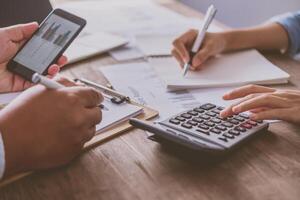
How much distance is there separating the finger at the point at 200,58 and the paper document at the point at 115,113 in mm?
261

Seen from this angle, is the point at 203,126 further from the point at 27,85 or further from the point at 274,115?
the point at 27,85

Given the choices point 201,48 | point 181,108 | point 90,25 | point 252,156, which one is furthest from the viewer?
point 90,25

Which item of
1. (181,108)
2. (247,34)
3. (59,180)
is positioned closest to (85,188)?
(59,180)

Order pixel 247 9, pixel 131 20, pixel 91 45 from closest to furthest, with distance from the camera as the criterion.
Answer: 1. pixel 91 45
2. pixel 131 20
3. pixel 247 9

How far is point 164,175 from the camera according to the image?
0.64 metres

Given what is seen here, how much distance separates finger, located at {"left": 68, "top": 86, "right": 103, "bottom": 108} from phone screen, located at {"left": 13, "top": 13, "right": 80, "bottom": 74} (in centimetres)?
20

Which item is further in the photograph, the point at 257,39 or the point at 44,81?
the point at 257,39

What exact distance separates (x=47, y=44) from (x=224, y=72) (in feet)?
1.25

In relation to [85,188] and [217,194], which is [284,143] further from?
[85,188]

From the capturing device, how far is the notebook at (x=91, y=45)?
1.07 meters

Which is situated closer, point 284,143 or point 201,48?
point 284,143

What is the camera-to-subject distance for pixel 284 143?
74 centimetres

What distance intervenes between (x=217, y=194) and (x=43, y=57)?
1.46ft

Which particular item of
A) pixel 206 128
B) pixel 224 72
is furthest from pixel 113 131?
pixel 224 72
